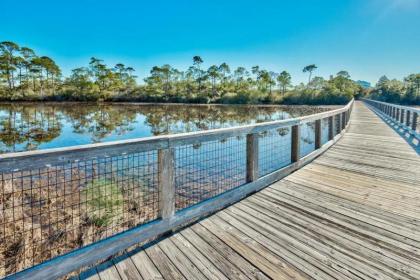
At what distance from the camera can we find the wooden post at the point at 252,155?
3.31 meters

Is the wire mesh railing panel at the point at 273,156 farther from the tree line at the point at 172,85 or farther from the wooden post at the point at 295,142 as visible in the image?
the tree line at the point at 172,85

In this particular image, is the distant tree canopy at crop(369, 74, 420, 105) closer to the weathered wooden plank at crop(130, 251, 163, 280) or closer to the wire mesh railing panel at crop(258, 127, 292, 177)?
the wire mesh railing panel at crop(258, 127, 292, 177)

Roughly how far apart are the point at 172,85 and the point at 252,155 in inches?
2770

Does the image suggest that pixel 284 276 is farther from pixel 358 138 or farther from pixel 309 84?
pixel 309 84

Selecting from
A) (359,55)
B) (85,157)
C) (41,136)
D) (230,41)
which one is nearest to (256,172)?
(85,157)

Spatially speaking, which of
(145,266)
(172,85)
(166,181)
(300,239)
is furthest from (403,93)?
(145,266)

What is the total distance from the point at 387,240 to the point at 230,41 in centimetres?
3462

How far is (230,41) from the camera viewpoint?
33.6 metres

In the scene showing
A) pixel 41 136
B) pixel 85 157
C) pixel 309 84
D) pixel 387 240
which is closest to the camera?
pixel 85 157

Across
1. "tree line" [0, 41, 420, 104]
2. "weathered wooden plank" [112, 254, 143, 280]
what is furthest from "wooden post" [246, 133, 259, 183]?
"tree line" [0, 41, 420, 104]

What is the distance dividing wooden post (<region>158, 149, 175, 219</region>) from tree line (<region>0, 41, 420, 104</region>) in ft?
188

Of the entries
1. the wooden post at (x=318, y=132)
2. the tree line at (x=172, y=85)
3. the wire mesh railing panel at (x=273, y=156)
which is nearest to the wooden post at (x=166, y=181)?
the wire mesh railing panel at (x=273, y=156)

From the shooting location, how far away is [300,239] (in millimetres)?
2318

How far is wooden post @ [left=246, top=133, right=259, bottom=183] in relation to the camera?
331cm
